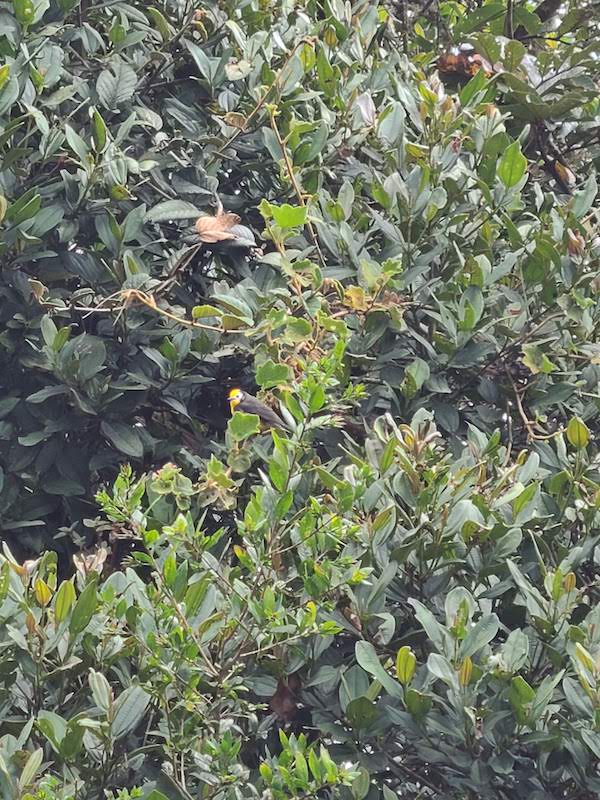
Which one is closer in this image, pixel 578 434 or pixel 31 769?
pixel 31 769

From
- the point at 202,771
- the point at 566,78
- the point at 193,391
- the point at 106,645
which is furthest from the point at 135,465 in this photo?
the point at 566,78

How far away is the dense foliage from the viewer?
5.75 ft

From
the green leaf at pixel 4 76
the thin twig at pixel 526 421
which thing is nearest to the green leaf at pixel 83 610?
the thin twig at pixel 526 421

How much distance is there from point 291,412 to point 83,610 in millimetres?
470

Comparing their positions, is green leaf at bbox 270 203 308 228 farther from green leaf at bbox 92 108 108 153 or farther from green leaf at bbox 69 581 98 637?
green leaf at bbox 69 581 98 637

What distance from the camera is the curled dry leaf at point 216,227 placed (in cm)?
255

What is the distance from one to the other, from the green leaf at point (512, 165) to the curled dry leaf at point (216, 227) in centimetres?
68

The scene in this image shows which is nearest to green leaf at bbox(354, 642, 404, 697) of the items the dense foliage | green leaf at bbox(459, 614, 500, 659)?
the dense foliage

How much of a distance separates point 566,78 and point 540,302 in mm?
1204

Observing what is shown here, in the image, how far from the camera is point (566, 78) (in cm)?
350

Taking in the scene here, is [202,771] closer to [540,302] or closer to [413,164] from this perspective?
[540,302]

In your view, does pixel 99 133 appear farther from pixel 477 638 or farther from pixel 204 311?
pixel 477 638

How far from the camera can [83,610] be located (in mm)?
1737

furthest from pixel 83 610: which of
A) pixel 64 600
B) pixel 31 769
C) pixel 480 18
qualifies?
pixel 480 18
